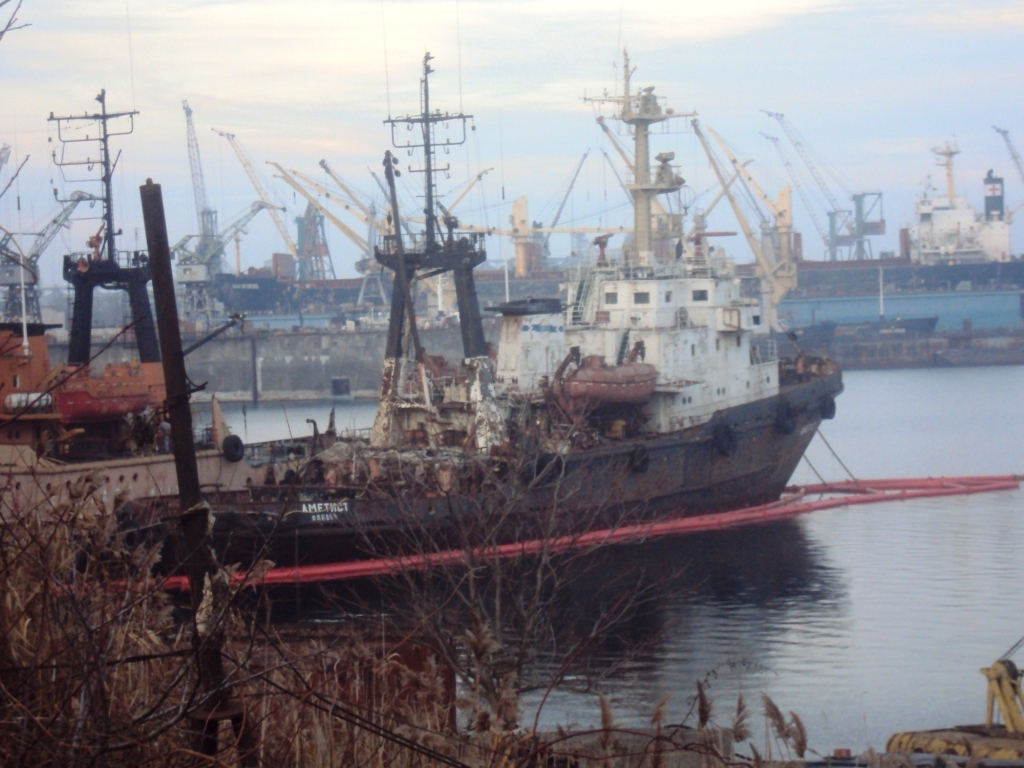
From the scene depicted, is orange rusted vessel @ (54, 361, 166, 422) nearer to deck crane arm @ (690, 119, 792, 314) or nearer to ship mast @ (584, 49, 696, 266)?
ship mast @ (584, 49, 696, 266)

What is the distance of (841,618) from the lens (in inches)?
707

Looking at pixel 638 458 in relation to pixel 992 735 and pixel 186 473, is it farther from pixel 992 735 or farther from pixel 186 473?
pixel 186 473

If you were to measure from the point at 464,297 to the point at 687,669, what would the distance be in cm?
1379

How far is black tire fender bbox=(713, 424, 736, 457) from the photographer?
2367 centimetres

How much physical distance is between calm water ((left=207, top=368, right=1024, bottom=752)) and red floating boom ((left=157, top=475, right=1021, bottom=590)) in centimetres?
44

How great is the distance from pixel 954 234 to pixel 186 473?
9330 cm

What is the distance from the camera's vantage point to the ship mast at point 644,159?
27375 millimetres

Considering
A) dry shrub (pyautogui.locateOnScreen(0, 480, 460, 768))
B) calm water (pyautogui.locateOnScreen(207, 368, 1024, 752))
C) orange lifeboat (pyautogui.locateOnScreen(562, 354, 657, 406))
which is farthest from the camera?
orange lifeboat (pyautogui.locateOnScreen(562, 354, 657, 406))

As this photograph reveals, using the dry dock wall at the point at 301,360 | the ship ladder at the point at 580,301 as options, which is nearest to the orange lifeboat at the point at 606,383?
the ship ladder at the point at 580,301

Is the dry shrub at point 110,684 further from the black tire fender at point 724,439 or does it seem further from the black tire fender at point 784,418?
the black tire fender at point 784,418

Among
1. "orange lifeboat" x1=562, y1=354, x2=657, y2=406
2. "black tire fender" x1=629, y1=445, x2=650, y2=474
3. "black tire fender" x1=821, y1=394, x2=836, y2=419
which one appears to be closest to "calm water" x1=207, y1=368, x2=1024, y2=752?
"black tire fender" x1=629, y1=445, x2=650, y2=474

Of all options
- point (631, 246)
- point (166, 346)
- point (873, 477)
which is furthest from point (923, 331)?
point (166, 346)

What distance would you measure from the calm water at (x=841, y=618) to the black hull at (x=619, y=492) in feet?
3.23

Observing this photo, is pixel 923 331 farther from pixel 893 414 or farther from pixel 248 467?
pixel 248 467
